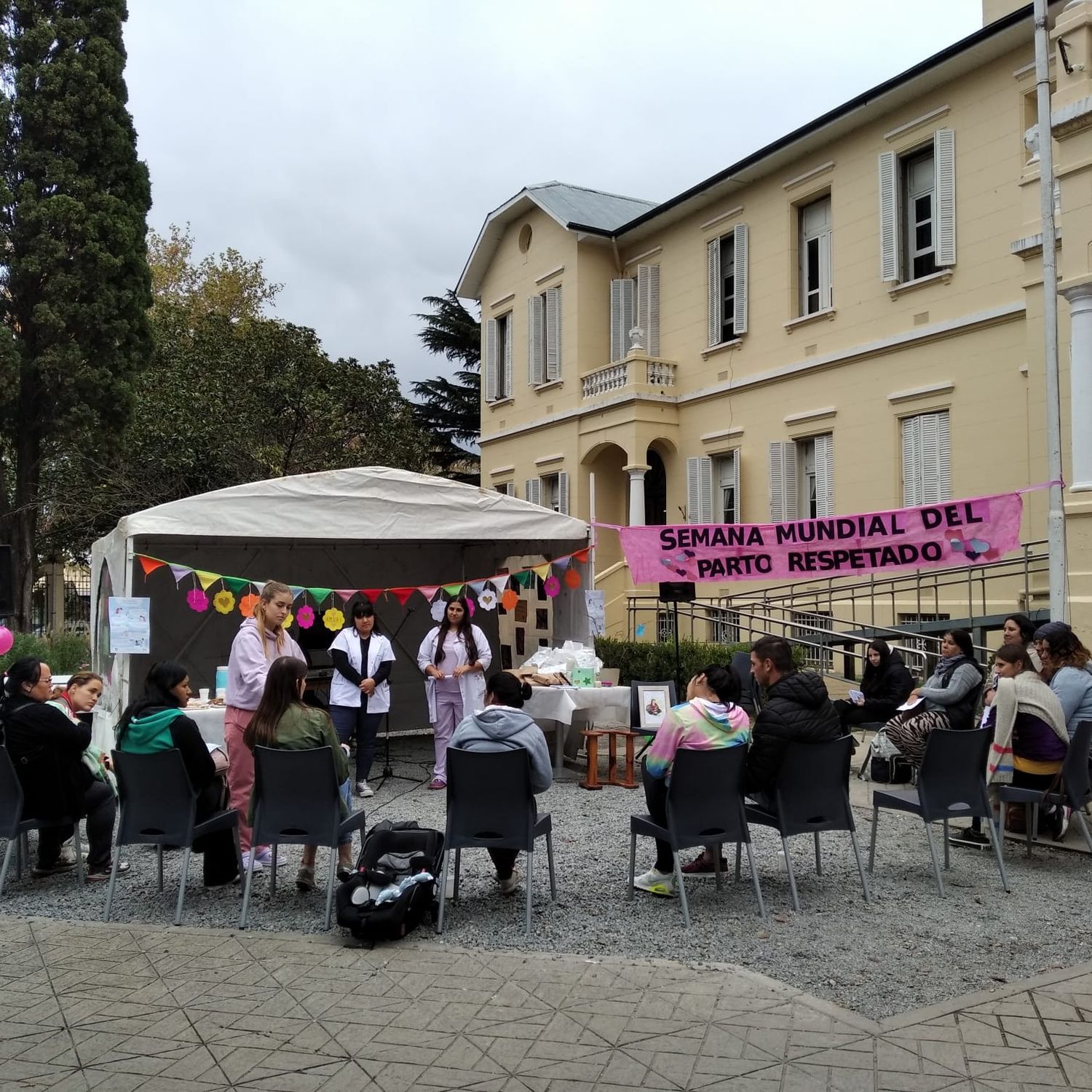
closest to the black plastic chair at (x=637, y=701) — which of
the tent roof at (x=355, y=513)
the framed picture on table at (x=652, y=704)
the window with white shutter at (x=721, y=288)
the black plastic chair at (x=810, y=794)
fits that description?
the framed picture on table at (x=652, y=704)

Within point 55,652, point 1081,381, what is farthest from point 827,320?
point 55,652

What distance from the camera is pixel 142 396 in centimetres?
2152

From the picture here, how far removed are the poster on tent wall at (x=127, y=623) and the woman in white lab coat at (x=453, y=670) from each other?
7.68 feet

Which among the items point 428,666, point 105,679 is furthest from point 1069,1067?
point 105,679

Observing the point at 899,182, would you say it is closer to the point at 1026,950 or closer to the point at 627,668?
the point at 627,668

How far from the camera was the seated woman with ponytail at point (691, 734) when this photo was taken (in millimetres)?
5574

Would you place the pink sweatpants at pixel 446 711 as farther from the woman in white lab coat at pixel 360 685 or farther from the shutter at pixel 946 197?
the shutter at pixel 946 197

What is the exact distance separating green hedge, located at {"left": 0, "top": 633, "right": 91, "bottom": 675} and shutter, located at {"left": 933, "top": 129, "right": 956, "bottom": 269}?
12.9m

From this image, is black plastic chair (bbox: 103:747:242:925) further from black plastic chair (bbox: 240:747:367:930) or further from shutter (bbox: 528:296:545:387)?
shutter (bbox: 528:296:545:387)

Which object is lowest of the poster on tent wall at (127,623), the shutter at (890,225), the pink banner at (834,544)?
the poster on tent wall at (127,623)

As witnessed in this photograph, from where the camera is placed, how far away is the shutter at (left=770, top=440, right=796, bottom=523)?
54.7 ft

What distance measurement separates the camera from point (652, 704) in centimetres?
920

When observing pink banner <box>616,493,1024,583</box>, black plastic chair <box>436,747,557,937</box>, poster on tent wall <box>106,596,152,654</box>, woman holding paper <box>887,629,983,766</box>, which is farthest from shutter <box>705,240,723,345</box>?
black plastic chair <box>436,747,557,937</box>

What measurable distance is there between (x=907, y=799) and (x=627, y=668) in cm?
903
